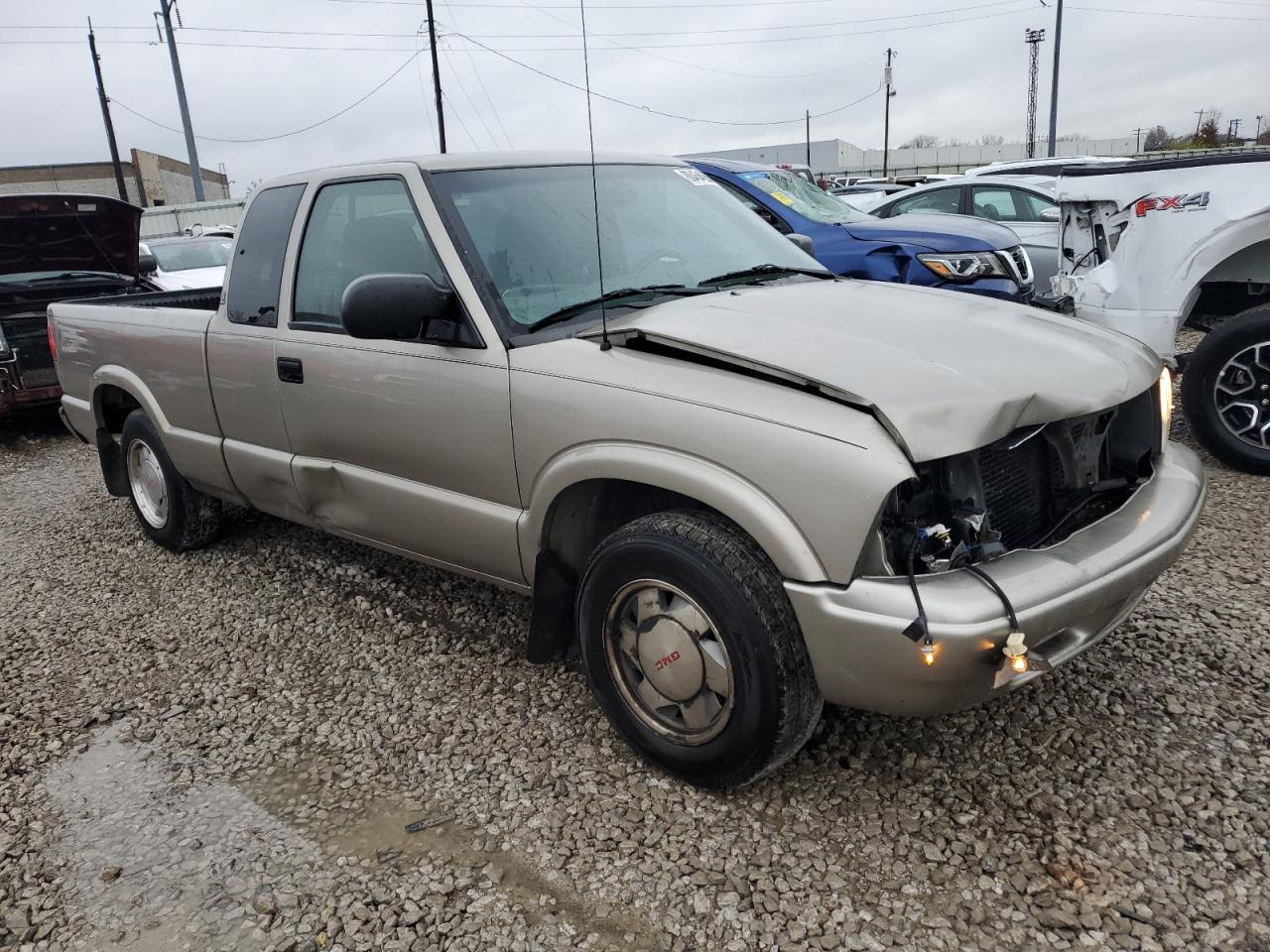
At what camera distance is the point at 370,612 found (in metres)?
4.20

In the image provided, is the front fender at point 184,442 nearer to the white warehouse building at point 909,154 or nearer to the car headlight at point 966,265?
the car headlight at point 966,265

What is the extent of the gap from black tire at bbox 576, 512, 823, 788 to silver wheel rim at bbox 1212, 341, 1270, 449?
3.96 m

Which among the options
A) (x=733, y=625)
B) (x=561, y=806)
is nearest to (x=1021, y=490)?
(x=733, y=625)

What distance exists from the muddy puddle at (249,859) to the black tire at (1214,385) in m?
4.54

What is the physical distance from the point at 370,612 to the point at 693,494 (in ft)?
7.31

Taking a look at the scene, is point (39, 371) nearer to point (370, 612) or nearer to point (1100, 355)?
point (370, 612)

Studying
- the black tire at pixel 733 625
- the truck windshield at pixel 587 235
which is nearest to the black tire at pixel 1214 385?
the truck windshield at pixel 587 235

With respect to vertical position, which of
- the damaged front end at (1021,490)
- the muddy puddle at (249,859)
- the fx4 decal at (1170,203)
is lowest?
the muddy puddle at (249,859)

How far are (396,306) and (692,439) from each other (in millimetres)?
1032

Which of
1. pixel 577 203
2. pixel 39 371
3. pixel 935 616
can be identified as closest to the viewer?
pixel 935 616

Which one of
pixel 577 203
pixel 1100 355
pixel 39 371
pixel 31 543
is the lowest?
pixel 31 543

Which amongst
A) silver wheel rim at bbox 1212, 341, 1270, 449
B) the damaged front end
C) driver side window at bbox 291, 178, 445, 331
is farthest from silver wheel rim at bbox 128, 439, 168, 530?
silver wheel rim at bbox 1212, 341, 1270, 449

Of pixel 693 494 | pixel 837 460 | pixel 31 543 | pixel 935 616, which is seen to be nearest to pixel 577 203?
pixel 693 494

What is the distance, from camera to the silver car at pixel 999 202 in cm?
998
